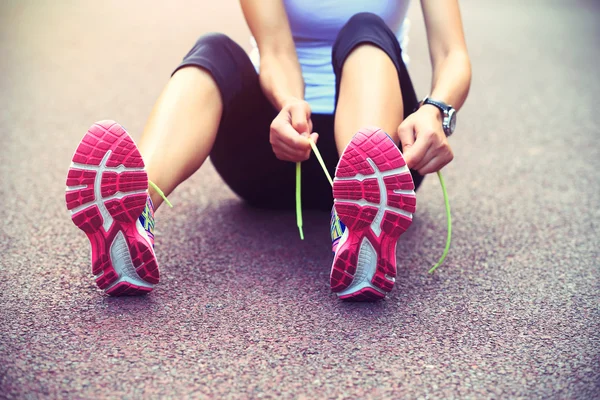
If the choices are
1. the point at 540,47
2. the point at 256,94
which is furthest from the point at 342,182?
the point at 540,47

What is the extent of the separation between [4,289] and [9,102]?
55.7 inches

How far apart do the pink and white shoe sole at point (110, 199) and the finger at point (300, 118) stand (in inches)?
9.7

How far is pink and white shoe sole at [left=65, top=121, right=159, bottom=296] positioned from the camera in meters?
0.93

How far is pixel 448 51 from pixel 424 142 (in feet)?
0.96

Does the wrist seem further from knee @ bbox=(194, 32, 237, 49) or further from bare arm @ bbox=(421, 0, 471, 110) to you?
knee @ bbox=(194, 32, 237, 49)

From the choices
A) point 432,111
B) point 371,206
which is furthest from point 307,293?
point 432,111

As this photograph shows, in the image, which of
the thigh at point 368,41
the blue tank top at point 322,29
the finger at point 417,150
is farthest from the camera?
the blue tank top at point 322,29

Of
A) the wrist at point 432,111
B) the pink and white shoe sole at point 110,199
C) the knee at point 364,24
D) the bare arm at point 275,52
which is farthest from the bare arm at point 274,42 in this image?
the pink and white shoe sole at point 110,199

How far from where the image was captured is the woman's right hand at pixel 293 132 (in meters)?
1.04

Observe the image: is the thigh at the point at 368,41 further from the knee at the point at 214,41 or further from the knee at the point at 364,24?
the knee at the point at 214,41

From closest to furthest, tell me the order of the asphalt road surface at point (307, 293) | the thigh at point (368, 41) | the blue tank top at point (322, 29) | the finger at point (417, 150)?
the asphalt road surface at point (307, 293) → the finger at point (417, 150) → the thigh at point (368, 41) → the blue tank top at point (322, 29)

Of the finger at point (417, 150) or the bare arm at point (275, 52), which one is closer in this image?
the finger at point (417, 150)

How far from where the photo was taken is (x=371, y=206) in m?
0.95

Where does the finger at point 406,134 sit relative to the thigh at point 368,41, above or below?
below
